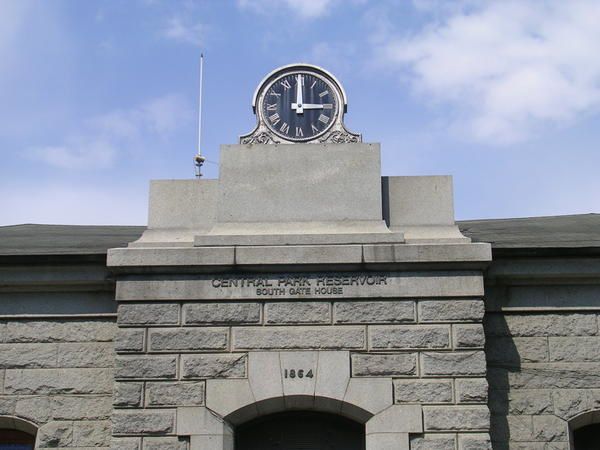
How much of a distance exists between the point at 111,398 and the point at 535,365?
Result: 17.6 feet

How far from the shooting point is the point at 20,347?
477 inches

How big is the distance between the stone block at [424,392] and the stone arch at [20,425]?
4.61 m

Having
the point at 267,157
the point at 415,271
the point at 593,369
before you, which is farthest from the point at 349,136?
the point at 593,369

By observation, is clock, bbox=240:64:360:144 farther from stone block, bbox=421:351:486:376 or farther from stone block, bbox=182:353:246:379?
stone block, bbox=421:351:486:376

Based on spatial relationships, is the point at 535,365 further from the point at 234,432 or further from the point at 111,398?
the point at 111,398

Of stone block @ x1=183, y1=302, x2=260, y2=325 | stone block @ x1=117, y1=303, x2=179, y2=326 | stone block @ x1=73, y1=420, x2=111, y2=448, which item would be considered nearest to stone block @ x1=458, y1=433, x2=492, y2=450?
stone block @ x1=183, y1=302, x2=260, y2=325

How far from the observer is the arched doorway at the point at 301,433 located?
11500 millimetres

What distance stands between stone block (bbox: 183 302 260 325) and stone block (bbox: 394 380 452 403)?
6.16 feet

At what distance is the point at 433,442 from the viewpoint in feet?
35.3

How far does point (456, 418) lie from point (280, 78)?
4767 mm

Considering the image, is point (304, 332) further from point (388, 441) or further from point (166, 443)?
point (166, 443)

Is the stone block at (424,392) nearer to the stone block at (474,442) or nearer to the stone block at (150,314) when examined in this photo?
the stone block at (474,442)

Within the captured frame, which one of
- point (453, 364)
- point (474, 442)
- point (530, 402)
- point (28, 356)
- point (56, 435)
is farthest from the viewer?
point (28, 356)

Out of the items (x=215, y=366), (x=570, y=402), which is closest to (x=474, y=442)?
(x=570, y=402)
